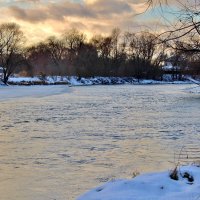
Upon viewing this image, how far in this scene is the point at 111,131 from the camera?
51.4 ft

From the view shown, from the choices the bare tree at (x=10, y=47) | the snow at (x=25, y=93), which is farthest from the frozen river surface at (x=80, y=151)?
the bare tree at (x=10, y=47)

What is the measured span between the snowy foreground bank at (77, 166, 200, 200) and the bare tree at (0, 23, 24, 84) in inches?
2843

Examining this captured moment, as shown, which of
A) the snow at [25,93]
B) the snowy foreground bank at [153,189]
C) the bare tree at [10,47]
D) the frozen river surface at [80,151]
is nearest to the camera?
the snowy foreground bank at [153,189]

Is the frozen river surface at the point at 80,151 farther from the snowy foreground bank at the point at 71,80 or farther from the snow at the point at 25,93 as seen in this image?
the snowy foreground bank at the point at 71,80

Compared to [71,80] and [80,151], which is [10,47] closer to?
[71,80]

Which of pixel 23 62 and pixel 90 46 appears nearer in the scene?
pixel 23 62

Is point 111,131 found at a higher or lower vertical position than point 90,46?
lower

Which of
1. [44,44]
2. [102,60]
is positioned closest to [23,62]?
[102,60]

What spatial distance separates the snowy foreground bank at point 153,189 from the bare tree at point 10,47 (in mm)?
72206

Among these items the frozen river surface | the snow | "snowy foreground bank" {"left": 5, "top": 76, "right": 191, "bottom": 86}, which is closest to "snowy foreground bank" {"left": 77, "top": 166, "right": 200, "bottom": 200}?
the frozen river surface

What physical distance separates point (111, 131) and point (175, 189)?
8816 mm

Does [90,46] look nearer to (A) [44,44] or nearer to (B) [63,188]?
(A) [44,44]

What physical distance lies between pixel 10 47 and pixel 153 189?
74454 millimetres

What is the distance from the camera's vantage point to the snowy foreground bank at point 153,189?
643 centimetres
